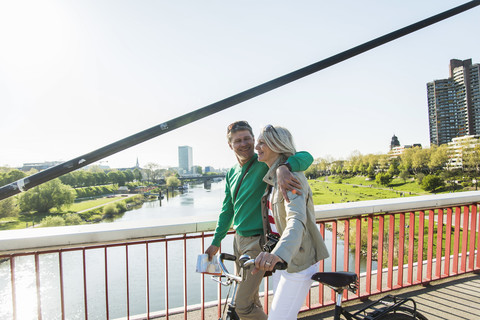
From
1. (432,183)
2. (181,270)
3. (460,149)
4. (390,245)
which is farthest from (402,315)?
(460,149)

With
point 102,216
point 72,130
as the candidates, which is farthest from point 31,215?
point 72,130

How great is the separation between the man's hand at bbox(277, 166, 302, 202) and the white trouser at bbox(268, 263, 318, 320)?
0.43 metres

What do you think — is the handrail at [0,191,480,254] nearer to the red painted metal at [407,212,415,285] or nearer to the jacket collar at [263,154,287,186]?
the red painted metal at [407,212,415,285]

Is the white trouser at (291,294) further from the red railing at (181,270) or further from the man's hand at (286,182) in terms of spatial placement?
the red railing at (181,270)

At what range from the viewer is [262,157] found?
1882mm

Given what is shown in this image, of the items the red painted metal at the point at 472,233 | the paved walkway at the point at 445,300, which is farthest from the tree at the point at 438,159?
the paved walkway at the point at 445,300

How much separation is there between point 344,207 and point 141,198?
73198mm

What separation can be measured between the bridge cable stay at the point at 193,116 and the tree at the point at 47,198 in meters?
55.6

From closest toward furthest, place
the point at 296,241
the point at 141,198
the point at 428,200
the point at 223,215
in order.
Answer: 1. the point at 296,241
2. the point at 223,215
3. the point at 428,200
4. the point at 141,198

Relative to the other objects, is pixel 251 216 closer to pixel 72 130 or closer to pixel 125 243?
pixel 125 243

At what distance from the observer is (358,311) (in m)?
1.87

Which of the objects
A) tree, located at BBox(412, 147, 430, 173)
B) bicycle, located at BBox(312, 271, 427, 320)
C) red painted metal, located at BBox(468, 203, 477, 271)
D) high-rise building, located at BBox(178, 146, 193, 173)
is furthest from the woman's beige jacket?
high-rise building, located at BBox(178, 146, 193, 173)

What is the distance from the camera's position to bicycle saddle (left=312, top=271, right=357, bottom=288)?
5.50 ft

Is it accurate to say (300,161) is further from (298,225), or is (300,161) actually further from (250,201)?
(250,201)
